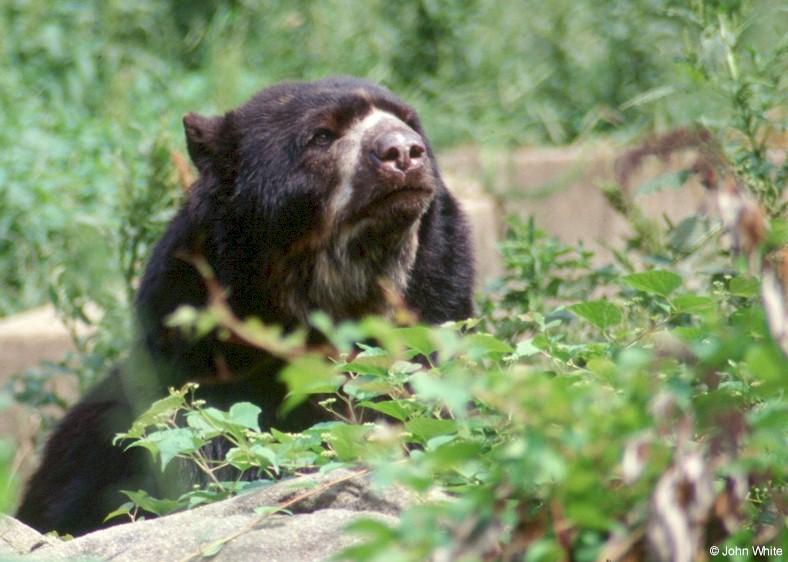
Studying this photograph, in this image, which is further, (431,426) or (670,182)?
(670,182)

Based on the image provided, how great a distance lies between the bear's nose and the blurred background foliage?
3586 millimetres

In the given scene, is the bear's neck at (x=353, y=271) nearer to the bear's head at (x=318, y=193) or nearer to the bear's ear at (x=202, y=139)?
the bear's head at (x=318, y=193)

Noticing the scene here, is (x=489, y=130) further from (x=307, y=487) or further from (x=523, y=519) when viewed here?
(x=523, y=519)

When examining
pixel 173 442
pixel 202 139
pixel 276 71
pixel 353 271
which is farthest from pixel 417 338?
pixel 276 71

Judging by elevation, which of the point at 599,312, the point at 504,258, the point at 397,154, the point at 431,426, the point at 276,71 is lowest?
the point at 504,258

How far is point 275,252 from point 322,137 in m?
0.49

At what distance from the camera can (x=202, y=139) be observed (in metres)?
5.89

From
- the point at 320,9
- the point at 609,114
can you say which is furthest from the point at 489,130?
the point at 320,9

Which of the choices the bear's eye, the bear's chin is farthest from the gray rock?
the bear's eye

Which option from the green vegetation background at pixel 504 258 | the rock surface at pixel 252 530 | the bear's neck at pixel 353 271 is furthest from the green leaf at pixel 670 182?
the rock surface at pixel 252 530

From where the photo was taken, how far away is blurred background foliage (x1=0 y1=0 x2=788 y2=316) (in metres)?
9.48

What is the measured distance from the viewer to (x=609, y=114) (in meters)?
10.6

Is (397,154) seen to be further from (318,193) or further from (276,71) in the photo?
(276,71)

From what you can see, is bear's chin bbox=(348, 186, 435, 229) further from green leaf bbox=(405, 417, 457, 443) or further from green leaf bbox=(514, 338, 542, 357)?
green leaf bbox=(405, 417, 457, 443)
